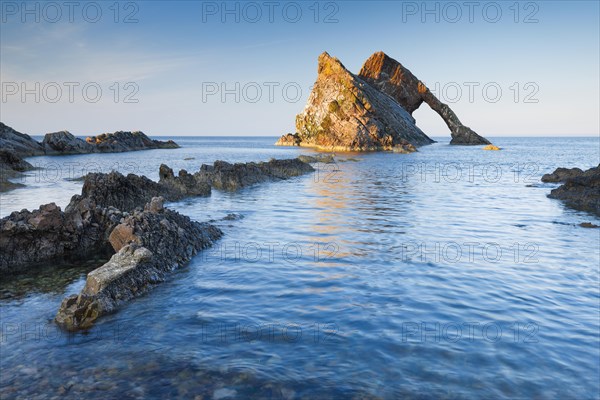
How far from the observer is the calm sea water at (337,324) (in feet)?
18.5

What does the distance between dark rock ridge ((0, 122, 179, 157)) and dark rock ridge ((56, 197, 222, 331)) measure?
43.9 meters

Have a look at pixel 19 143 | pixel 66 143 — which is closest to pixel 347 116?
pixel 66 143

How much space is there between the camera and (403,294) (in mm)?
8961

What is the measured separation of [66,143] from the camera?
250 ft

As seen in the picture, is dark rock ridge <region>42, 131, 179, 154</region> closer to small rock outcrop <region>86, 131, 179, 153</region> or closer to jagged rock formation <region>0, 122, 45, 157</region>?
small rock outcrop <region>86, 131, 179, 153</region>

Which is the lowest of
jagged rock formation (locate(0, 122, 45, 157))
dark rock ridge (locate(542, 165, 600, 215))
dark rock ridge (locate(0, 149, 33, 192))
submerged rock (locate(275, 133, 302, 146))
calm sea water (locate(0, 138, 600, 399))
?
calm sea water (locate(0, 138, 600, 399))

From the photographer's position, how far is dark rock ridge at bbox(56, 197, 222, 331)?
778cm

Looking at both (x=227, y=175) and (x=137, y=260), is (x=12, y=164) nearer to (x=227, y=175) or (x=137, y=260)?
(x=227, y=175)

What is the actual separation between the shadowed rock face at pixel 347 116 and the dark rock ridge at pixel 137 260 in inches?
3366

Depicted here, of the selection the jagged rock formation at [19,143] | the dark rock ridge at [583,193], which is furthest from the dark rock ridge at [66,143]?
the dark rock ridge at [583,193]

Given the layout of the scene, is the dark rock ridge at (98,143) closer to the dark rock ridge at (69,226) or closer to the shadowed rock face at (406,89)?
the dark rock ridge at (69,226)

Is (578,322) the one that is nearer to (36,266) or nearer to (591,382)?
(591,382)

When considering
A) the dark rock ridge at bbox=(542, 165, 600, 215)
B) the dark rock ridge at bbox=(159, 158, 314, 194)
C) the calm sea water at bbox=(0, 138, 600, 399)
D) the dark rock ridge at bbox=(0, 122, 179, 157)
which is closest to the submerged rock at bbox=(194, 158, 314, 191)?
the dark rock ridge at bbox=(159, 158, 314, 194)

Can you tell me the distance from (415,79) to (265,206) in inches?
4787
